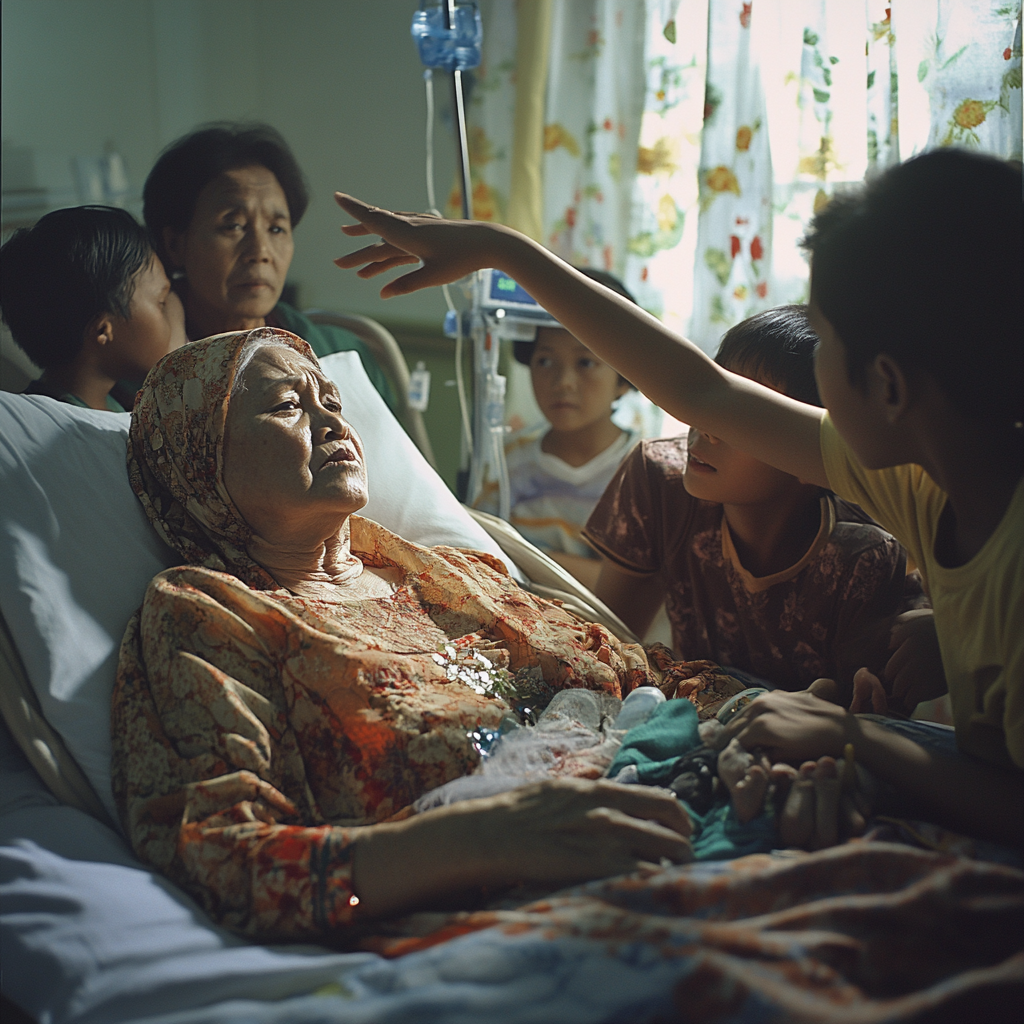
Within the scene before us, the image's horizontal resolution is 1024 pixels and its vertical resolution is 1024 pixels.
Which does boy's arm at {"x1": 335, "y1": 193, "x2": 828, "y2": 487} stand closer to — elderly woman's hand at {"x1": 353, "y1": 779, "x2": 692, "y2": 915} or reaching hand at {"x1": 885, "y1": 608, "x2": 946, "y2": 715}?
reaching hand at {"x1": 885, "y1": 608, "x2": 946, "y2": 715}

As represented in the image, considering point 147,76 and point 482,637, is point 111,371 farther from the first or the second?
point 147,76

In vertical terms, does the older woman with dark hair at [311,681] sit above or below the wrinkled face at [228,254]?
below

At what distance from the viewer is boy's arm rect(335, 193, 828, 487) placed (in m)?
1.25

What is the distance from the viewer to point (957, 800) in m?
0.95

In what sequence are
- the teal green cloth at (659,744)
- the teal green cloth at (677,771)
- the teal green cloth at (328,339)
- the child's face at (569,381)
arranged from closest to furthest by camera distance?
the teal green cloth at (677,771) → the teal green cloth at (659,744) → the teal green cloth at (328,339) → the child's face at (569,381)

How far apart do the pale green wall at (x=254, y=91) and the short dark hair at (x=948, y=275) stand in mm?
2451

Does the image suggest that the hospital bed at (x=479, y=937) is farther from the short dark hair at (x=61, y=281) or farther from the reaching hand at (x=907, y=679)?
the short dark hair at (x=61, y=281)

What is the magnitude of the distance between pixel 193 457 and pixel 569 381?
1468mm

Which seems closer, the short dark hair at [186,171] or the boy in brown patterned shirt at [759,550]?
the boy in brown patterned shirt at [759,550]

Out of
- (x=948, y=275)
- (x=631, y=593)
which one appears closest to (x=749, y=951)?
(x=948, y=275)

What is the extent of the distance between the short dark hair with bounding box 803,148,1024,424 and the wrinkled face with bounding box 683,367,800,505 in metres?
0.59

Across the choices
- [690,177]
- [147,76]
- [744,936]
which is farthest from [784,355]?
[147,76]

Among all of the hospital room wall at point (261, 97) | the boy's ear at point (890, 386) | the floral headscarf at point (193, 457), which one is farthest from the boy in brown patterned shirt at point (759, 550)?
the hospital room wall at point (261, 97)

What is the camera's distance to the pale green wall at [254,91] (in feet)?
8.90
